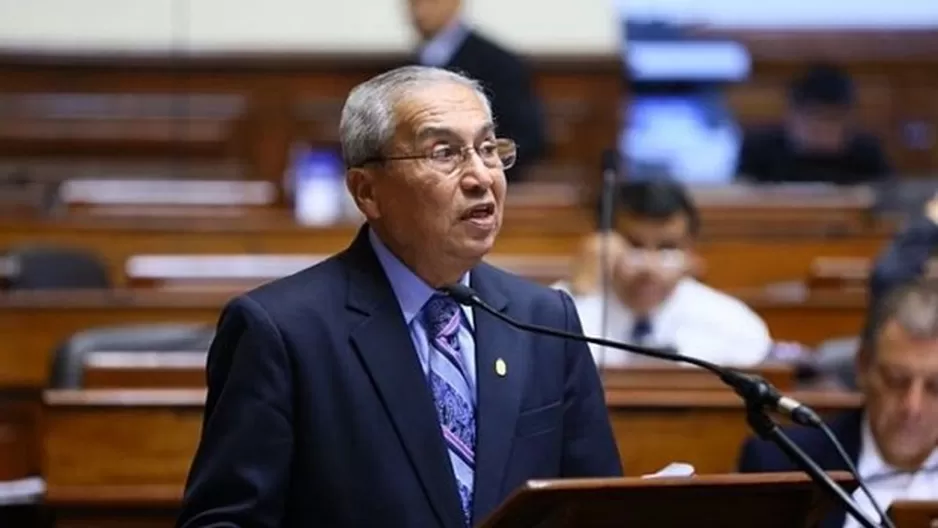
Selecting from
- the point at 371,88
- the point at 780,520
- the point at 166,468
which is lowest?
the point at 166,468

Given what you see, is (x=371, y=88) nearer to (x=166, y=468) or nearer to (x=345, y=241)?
(x=166, y=468)

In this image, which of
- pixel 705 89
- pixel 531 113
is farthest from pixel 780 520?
pixel 705 89

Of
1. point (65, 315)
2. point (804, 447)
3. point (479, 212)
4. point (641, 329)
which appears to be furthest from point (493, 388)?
point (65, 315)

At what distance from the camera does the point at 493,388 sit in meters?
2.56

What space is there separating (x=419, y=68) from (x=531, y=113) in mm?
3962

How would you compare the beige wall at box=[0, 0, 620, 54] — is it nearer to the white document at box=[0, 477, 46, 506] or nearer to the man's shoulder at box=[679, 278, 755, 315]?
the man's shoulder at box=[679, 278, 755, 315]

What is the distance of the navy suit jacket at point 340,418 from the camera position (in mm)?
2389

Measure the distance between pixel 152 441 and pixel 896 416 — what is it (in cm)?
156

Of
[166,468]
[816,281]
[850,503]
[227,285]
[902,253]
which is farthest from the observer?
[816,281]

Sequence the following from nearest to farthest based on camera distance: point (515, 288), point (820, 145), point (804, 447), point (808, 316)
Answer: point (515, 288), point (804, 447), point (808, 316), point (820, 145)

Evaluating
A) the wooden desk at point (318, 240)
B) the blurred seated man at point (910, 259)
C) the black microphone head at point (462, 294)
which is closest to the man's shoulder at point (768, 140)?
the wooden desk at point (318, 240)

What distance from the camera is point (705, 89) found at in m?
9.48

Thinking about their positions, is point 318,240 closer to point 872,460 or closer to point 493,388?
point 872,460

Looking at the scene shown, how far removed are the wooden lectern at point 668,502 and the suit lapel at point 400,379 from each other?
31cm
